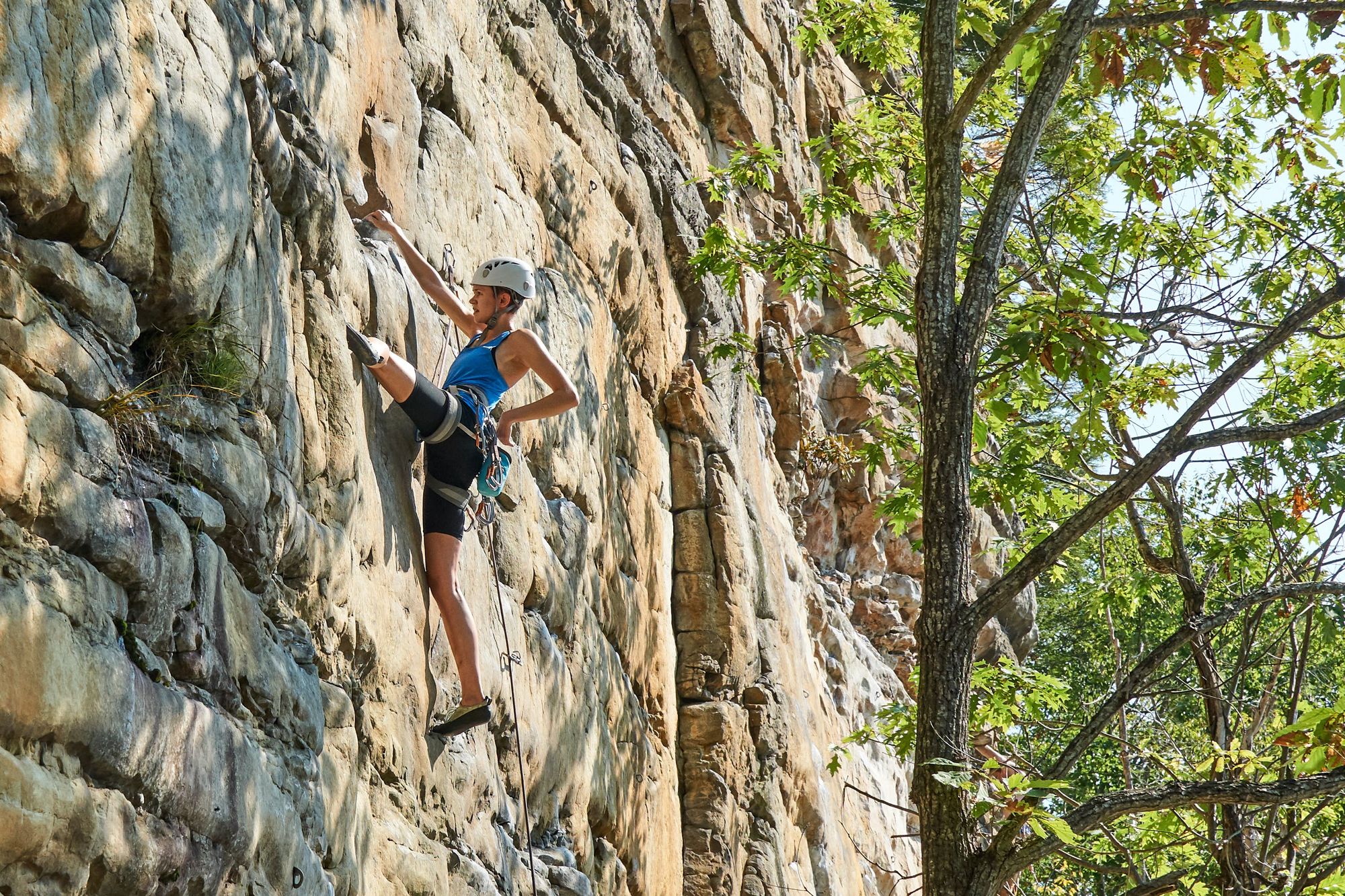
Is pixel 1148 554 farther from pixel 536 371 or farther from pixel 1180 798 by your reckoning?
pixel 536 371

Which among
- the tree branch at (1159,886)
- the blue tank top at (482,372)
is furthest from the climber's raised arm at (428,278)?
the tree branch at (1159,886)

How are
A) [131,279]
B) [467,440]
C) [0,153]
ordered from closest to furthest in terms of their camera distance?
[0,153], [131,279], [467,440]

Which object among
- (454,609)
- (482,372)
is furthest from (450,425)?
(454,609)

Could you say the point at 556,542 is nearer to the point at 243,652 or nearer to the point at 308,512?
the point at 308,512

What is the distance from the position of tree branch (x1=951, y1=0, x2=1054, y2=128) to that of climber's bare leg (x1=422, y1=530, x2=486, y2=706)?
343 centimetres

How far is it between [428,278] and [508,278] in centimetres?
41

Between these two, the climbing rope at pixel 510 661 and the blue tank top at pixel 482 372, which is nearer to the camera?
the blue tank top at pixel 482 372

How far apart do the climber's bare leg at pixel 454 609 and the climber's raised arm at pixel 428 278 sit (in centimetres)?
124

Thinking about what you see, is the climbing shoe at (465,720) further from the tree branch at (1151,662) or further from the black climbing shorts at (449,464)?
the tree branch at (1151,662)

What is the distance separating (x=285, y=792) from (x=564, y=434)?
4.27 meters

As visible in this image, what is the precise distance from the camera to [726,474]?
11219mm

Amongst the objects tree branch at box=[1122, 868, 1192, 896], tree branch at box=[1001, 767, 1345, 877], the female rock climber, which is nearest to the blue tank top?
the female rock climber

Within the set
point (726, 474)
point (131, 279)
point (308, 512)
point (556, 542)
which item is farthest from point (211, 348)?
point (726, 474)

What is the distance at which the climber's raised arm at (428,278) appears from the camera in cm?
643
